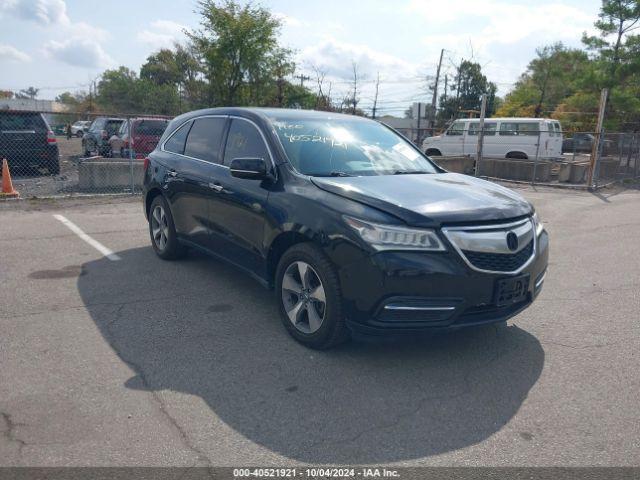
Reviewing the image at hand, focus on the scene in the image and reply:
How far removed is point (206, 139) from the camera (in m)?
5.63

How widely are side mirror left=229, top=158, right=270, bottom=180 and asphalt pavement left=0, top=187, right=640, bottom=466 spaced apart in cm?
121

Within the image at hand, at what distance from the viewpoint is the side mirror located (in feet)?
14.3

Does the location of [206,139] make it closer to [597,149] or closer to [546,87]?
[597,149]

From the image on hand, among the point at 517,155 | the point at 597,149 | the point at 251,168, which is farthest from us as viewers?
the point at 517,155

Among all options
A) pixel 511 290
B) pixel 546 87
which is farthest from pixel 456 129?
pixel 546 87

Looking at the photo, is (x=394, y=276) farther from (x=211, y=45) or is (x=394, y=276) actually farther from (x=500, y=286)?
(x=211, y=45)

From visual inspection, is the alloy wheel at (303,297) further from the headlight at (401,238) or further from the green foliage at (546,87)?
the green foliage at (546,87)

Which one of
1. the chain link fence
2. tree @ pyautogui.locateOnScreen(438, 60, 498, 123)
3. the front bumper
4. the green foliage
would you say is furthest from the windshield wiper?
tree @ pyautogui.locateOnScreen(438, 60, 498, 123)

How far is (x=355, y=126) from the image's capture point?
532cm

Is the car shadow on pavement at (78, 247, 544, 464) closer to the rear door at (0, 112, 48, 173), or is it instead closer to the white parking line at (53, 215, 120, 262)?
the white parking line at (53, 215, 120, 262)

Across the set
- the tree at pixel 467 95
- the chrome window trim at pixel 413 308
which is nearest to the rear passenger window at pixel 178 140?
the chrome window trim at pixel 413 308

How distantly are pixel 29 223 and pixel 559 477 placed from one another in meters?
8.38

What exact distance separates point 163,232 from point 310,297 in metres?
3.01

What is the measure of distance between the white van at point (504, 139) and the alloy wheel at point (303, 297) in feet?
54.1
